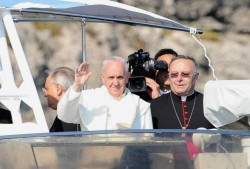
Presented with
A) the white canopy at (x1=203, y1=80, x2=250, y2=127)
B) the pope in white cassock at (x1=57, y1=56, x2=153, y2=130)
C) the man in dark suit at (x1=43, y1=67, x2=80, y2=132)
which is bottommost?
the white canopy at (x1=203, y1=80, x2=250, y2=127)

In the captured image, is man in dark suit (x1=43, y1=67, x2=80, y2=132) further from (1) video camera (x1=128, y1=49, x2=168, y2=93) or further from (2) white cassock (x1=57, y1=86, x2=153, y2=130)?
(2) white cassock (x1=57, y1=86, x2=153, y2=130)

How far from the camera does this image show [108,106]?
5.09 metres

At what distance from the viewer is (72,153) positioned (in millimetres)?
3902

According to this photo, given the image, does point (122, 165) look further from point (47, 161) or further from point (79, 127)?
point (79, 127)

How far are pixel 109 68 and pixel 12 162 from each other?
1.49 metres

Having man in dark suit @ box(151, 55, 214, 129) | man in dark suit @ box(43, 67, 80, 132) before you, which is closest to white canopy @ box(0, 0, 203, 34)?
man in dark suit @ box(43, 67, 80, 132)

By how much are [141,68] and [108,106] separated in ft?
4.82

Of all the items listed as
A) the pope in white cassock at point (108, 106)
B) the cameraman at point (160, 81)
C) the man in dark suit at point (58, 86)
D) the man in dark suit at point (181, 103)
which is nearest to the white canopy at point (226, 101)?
the pope in white cassock at point (108, 106)

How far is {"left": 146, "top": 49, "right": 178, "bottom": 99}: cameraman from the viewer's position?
621cm

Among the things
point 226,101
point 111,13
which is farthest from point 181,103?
point 226,101

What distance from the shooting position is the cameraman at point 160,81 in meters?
6.21

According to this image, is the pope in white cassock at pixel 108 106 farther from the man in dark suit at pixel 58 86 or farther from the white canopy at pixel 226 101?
the man in dark suit at pixel 58 86

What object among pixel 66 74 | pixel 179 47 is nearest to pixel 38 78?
pixel 179 47

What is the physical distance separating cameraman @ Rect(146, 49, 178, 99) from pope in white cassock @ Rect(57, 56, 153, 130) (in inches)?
34.4
